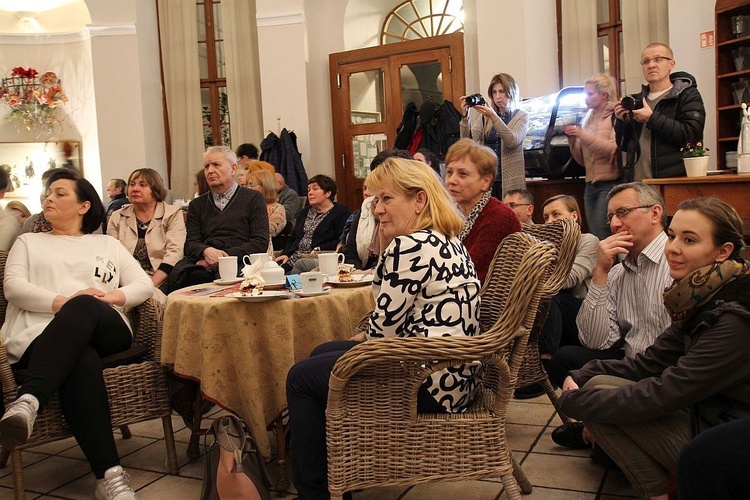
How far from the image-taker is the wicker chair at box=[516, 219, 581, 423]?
2600mm

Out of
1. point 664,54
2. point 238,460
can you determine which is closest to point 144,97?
point 664,54

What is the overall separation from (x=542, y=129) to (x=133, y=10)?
222 inches

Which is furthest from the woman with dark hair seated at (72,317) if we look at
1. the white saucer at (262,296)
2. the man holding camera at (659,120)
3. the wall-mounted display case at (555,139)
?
the wall-mounted display case at (555,139)

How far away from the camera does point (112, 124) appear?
877cm

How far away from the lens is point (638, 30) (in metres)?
6.56

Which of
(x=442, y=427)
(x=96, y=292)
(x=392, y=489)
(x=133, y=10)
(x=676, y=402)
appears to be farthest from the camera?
(x=133, y=10)

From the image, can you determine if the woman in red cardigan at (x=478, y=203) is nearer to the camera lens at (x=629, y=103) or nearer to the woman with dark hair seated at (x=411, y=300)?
the woman with dark hair seated at (x=411, y=300)

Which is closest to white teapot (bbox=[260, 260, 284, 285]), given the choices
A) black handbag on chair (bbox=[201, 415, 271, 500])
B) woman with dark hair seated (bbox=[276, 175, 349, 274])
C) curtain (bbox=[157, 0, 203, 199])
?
black handbag on chair (bbox=[201, 415, 271, 500])

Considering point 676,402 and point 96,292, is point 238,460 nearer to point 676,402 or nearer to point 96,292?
point 96,292

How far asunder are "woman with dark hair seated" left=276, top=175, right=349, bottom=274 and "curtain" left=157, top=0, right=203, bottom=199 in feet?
13.1

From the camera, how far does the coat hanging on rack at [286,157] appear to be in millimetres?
8016

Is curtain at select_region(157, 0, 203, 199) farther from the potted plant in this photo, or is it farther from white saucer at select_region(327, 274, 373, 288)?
white saucer at select_region(327, 274, 373, 288)

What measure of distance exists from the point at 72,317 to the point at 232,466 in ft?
2.74

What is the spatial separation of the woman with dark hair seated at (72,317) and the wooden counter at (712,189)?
2.81 meters
